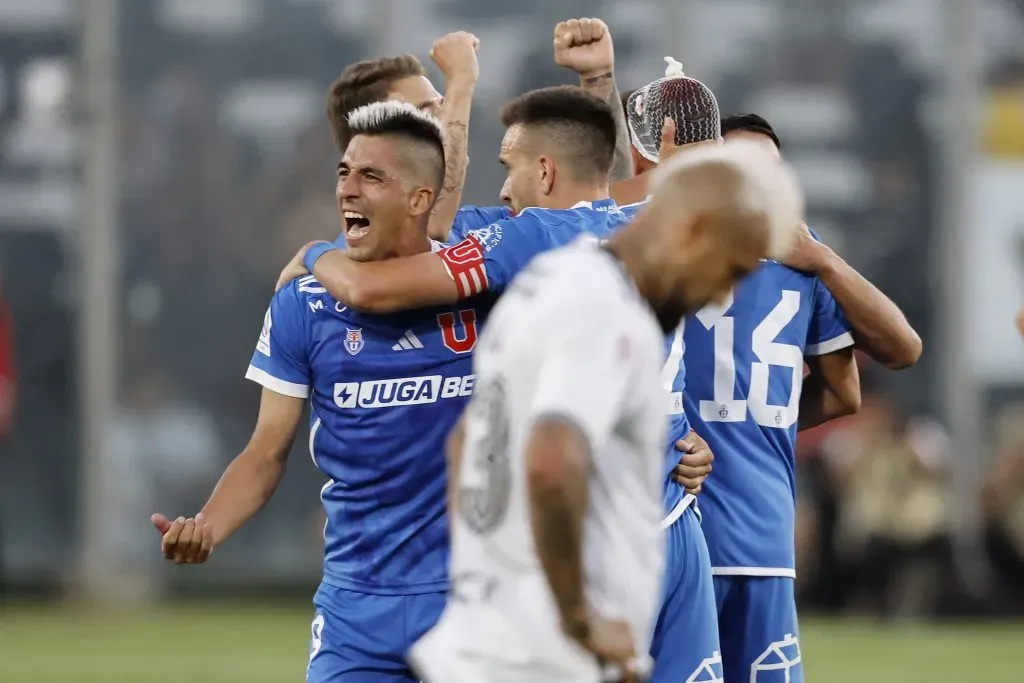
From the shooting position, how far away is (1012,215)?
17.7 meters

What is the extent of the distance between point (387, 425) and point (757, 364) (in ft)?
4.75

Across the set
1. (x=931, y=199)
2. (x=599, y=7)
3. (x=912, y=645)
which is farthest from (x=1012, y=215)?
(x=912, y=645)

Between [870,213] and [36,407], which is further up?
[870,213]

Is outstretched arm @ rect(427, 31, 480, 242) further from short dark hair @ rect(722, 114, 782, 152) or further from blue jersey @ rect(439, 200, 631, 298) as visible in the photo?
short dark hair @ rect(722, 114, 782, 152)

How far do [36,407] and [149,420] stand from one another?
103cm

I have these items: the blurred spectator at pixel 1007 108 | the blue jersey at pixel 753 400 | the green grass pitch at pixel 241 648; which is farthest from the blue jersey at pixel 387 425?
the blurred spectator at pixel 1007 108

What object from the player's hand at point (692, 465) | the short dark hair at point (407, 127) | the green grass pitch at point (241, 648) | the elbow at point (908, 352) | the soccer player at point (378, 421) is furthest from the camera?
the green grass pitch at point (241, 648)

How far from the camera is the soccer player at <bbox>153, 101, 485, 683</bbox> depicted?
5145mm

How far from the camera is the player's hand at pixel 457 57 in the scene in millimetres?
6125

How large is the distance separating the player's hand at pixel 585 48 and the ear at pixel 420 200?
3.91ft

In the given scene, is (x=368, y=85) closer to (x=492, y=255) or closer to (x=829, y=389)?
(x=492, y=255)

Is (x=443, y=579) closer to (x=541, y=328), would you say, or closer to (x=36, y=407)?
(x=541, y=328)

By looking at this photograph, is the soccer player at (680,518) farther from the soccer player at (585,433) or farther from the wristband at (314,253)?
the soccer player at (585,433)

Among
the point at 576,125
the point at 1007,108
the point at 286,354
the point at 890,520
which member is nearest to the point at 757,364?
the point at 576,125
